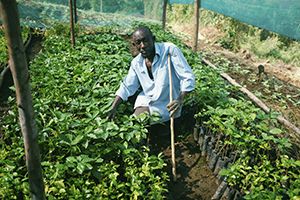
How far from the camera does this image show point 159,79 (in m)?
4.07

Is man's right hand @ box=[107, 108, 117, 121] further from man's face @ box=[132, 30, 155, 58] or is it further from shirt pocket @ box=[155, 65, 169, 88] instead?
man's face @ box=[132, 30, 155, 58]

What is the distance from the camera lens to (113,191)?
2814 millimetres

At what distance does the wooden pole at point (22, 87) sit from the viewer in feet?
5.44

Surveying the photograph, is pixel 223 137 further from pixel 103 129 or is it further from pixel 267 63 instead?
pixel 267 63

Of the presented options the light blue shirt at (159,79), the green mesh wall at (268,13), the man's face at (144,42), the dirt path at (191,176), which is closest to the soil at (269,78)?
the green mesh wall at (268,13)

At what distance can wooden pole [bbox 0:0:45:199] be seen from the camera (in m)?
1.66

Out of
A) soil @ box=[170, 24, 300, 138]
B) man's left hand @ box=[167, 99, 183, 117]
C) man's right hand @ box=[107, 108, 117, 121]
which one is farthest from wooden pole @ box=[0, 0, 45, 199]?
soil @ box=[170, 24, 300, 138]

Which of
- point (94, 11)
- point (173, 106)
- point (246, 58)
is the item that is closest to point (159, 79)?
point (173, 106)

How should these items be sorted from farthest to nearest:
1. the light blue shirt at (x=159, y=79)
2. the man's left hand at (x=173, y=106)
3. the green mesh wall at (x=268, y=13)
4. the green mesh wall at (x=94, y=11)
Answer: the green mesh wall at (x=94, y=11), the green mesh wall at (x=268, y=13), the light blue shirt at (x=159, y=79), the man's left hand at (x=173, y=106)

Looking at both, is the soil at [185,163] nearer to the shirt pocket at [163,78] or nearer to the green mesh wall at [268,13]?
the shirt pocket at [163,78]

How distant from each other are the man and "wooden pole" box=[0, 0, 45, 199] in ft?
5.89

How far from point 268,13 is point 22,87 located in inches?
253

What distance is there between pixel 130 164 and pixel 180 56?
151cm

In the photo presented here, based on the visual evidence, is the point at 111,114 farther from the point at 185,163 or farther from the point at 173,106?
the point at 185,163
